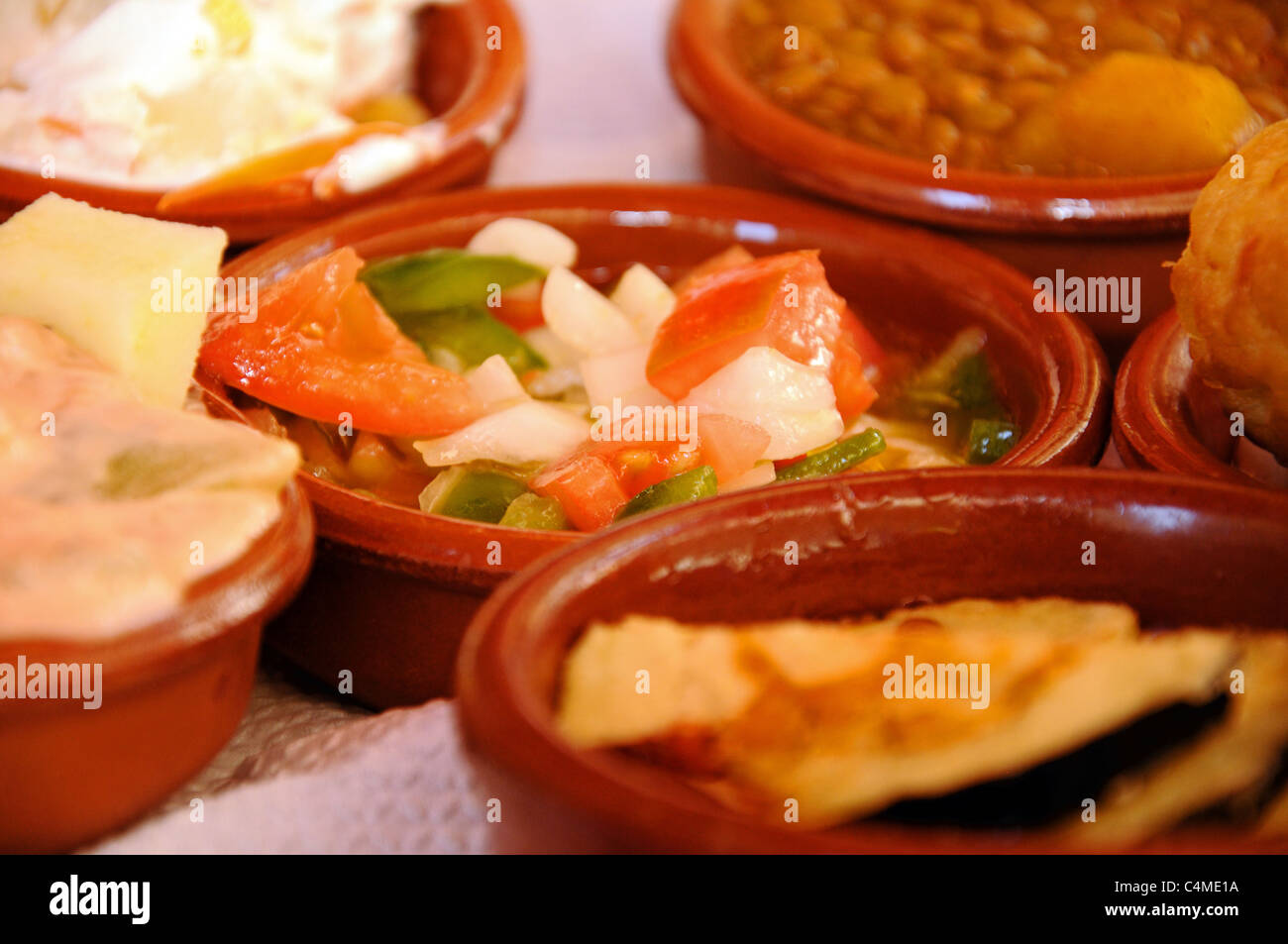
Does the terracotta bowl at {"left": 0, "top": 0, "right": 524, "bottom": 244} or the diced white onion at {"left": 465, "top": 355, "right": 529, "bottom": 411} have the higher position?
the terracotta bowl at {"left": 0, "top": 0, "right": 524, "bottom": 244}

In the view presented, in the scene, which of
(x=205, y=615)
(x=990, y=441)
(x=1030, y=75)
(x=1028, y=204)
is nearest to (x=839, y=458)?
(x=990, y=441)

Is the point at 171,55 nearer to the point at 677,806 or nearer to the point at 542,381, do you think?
the point at 542,381

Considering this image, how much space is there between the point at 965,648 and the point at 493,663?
30 centimetres

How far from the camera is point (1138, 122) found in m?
1.98

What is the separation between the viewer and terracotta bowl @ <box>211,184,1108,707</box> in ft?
4.31

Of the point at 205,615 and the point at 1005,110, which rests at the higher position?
the point at 1005,110

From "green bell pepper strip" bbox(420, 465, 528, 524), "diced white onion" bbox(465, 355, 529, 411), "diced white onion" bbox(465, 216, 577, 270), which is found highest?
"diced white onion" bbox(465, 216, 577, 270)

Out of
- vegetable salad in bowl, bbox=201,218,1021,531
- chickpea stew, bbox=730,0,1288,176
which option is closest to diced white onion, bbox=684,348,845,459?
vegetable salad in bowl, bbox=201,218,1021,531

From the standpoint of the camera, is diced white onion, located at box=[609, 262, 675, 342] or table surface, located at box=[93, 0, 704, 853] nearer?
table surface, located at box=[93, 0, 704, 853]

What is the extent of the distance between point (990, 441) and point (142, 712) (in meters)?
1.00

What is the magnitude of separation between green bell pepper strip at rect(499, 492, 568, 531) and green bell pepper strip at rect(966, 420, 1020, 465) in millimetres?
500

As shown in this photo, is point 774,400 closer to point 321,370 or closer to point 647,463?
point 647,463

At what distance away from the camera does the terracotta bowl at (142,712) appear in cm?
92

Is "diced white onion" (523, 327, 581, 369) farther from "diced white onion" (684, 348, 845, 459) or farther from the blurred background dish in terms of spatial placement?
the blurred background dish
